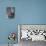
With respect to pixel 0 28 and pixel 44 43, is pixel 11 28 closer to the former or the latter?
pixel 0 28

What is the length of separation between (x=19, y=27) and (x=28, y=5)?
0.57 metres

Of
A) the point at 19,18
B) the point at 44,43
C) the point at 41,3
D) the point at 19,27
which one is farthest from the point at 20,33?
the point at 41,3

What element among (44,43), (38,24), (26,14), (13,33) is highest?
(26,14)

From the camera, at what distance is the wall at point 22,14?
10.7 ft

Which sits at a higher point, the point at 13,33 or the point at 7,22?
the point at 7,22

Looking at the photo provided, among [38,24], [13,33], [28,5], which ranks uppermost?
[28,5]

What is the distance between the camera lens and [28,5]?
3.29m

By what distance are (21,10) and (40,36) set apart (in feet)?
2.49

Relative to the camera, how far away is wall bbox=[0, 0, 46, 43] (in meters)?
3.25

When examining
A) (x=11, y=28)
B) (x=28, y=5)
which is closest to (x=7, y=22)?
(x=11, y=28)

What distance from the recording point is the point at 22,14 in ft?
10.8

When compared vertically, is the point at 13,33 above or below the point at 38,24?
below

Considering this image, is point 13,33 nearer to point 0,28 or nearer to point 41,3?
point 0,28

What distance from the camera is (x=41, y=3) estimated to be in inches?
130
